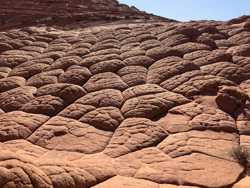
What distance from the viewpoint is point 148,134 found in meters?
5.02

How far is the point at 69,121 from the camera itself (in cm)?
552

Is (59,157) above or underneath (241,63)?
underneath

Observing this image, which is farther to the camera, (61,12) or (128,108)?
(61,12)

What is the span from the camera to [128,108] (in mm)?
5617

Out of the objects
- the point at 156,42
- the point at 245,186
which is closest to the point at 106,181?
the point at 245,186

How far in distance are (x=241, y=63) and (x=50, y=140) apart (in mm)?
2723

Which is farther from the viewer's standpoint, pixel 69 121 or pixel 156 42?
pixel 156 42

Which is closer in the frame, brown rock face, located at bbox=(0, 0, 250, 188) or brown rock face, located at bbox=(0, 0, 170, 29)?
brown rock face, located at bbox=(0, 0, 250, 188)

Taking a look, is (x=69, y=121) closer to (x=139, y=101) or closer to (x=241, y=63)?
(x=139, y=101)

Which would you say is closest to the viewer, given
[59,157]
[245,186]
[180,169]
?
[245,186]

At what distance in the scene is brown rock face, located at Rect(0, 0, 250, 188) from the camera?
13.3ft

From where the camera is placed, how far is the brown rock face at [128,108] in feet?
13.3

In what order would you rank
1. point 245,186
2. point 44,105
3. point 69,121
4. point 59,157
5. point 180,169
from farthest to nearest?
point 44,105
point 69,121
point 59,157
point 180,169
point 245,186

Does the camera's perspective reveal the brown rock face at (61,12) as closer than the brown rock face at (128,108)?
No
